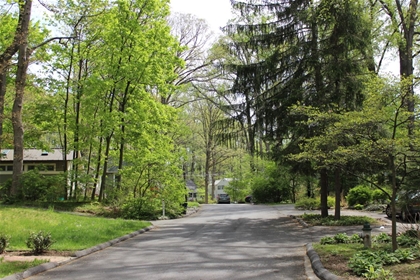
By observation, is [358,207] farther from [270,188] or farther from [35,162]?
[35,162]

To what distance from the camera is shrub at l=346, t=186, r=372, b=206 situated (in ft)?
83.9

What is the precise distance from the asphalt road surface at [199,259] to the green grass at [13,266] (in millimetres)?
340

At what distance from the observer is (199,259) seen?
893cm

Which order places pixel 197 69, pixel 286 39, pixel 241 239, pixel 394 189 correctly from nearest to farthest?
pixel 394 189
pixel 241 239
pixel 286 39
pixel 197 69

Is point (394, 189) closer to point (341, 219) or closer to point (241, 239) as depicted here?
point (241, 239)

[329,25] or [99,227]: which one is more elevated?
[329,25]

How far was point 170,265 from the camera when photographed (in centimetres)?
829

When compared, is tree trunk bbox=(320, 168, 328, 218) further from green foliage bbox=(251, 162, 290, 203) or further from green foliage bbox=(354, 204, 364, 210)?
green foliage bbox=(251, 162, 290, 203)

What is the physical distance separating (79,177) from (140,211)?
4129mm

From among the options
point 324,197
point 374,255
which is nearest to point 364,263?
→ point 374,255

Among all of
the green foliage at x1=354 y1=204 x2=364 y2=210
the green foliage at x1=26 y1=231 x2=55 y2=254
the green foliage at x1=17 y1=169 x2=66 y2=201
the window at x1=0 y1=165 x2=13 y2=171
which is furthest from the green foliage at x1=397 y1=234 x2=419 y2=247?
the window at x1=0 y1=165 x2=13 y2=171

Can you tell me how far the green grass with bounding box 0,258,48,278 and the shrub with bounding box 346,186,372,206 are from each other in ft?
72.2

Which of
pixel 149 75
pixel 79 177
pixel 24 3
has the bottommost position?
pixel 79 177

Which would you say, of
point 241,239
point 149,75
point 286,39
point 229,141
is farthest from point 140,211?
point 286,39
